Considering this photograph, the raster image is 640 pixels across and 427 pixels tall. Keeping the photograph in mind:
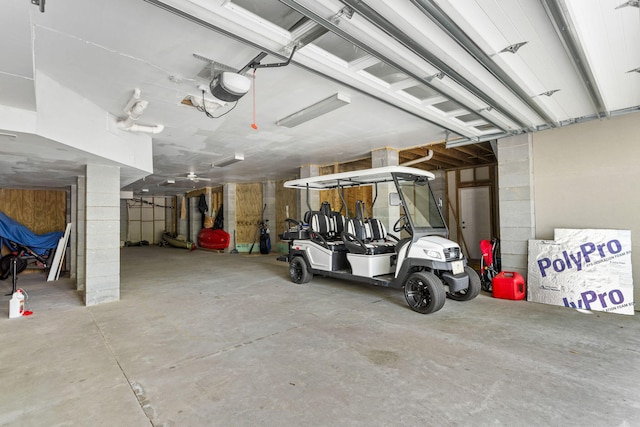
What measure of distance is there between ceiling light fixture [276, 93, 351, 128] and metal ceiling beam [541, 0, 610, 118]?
2.07 meters

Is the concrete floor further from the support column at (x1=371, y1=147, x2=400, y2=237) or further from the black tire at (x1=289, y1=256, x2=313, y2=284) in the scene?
the support column at (x1=371, y1=147, x2=400, y2=237)

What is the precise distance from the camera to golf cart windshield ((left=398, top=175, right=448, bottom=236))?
13.9ft

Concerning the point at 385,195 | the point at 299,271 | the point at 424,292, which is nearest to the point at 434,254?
the point at 424,292

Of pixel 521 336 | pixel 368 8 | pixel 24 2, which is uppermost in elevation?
pixel 368 8

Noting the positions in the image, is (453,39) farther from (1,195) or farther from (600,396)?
(1,195)

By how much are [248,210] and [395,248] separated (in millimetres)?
8783

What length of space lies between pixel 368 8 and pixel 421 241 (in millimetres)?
2853

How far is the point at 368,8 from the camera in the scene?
2.00 m

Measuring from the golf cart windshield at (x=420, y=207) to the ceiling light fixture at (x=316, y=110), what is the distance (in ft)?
4.34

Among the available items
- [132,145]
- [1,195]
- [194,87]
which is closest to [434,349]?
[194,87]

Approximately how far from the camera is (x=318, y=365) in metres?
2.58

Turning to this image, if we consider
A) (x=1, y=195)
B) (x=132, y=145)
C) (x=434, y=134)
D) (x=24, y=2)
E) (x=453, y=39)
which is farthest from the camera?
(x=1, y=195)

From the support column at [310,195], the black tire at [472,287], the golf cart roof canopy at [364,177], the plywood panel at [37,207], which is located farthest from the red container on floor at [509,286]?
the plywood panel at [37,207]

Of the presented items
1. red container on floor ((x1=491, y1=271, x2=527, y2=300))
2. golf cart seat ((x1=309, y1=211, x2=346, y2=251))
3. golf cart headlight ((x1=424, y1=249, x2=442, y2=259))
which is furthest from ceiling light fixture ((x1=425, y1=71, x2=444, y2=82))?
red container on floor ((x1=491, y1=271, x2=527, y2=300))
